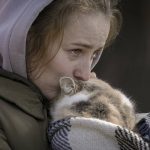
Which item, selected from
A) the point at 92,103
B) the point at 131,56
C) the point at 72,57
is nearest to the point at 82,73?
the point at 72,57

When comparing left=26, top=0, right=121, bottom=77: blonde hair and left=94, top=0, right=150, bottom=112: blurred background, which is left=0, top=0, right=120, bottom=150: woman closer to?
left=26, top=0, right=121, bottom=77: blonde hair

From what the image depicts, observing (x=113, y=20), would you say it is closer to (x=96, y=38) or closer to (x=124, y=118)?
(x=96, y=38)

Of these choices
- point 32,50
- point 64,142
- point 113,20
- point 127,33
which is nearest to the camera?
point 64,142

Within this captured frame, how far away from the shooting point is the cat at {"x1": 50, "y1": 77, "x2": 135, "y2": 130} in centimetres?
154

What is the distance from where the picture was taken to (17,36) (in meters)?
1.71

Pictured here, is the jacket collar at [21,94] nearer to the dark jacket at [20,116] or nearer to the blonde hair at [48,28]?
the dark jacket at [20,116]

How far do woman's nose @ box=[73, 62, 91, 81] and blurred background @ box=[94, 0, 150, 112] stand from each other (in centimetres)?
290

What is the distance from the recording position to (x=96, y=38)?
1760 millimetres

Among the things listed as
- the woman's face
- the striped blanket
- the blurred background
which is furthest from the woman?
the blurred background

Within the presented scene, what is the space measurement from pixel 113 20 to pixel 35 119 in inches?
25.0

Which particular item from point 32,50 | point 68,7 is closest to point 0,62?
point 32,50

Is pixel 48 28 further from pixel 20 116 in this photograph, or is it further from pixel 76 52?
pixel 20 116

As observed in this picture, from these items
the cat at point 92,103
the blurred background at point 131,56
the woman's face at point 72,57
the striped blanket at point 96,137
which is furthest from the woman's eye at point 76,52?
the blurred background at point 131,56

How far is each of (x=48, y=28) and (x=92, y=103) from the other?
0.33 meters
